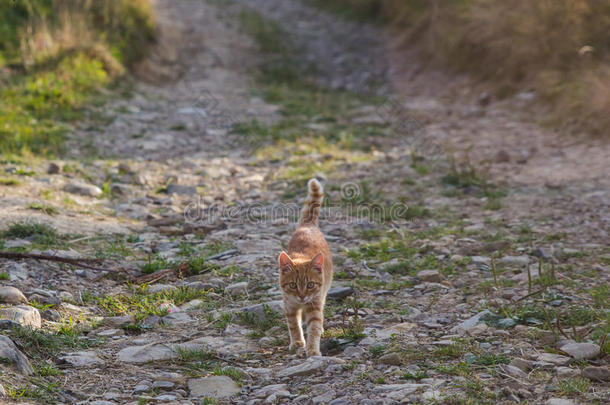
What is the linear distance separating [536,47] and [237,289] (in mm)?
9365

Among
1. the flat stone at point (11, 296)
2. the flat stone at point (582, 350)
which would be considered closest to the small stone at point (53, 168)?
the flat stone at point (11, 296)

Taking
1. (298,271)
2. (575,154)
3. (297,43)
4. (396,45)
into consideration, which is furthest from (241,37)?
(298,271)

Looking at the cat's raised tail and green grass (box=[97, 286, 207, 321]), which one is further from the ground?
the cat's raised tail

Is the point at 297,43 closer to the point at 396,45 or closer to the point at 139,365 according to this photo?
the point at 396,45

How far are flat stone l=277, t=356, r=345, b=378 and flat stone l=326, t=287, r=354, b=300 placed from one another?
1263mm

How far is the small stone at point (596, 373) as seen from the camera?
394 centimetres

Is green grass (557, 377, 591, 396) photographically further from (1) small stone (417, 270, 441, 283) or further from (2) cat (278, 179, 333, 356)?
(1) small stone (417, 270, 441, 283)

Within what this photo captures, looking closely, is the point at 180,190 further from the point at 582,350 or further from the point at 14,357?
the point at 582,350

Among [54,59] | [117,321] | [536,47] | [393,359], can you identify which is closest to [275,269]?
[117,321]

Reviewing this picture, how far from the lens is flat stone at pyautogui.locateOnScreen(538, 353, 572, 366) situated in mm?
4193

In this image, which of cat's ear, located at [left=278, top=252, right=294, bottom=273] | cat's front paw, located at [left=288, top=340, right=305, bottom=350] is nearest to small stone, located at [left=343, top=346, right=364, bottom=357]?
cat's front paw, located at [left=288, top=340, right=305, bottom=350]

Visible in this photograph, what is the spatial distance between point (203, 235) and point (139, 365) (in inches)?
119

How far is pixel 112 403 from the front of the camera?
12.7 feet

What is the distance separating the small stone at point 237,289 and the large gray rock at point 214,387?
1.54m
